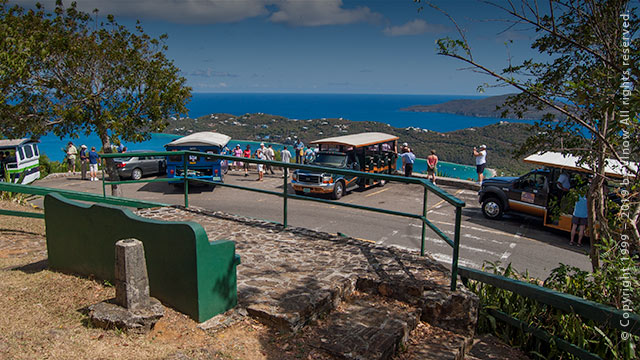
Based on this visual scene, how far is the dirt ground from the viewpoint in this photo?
407cm

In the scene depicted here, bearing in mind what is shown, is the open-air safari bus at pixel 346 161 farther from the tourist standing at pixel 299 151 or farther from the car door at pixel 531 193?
the tourist standing at pixel 299 151

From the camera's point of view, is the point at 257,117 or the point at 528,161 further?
the point at 257,117

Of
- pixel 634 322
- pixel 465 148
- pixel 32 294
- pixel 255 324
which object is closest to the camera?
pixel 634 322

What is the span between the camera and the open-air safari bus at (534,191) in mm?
13523

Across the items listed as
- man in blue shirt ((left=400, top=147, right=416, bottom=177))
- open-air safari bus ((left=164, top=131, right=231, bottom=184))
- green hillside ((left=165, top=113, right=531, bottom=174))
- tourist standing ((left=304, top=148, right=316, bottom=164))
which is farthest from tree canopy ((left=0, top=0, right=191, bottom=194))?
green hillside ((left=165, top=113, right=531, bottom=174))

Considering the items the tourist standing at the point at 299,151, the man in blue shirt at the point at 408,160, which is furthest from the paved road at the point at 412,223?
the tourist standing at the point at 299,151

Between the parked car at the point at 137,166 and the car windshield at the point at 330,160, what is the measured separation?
8.46 m

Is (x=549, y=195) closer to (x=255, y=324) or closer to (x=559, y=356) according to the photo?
(x=559, y=356)

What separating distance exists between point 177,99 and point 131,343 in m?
14.3

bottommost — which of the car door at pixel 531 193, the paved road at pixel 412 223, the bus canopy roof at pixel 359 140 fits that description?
the paved road at pixel 412 223

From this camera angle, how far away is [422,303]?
18.4ft

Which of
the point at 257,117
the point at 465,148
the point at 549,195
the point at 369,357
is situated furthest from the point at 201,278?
the point at 257,117

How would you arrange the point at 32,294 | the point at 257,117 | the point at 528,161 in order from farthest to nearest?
the point at 257,117, the point at 528,161, the point at 32,294

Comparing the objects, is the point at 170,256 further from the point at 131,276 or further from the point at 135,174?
the point at 135,174
